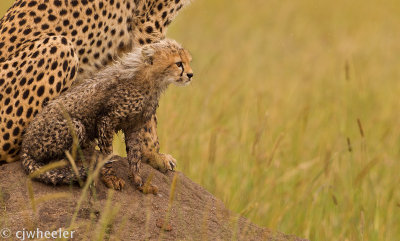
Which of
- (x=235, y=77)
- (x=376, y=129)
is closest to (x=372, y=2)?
(x=235, y=77)

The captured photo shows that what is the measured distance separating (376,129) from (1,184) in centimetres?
418

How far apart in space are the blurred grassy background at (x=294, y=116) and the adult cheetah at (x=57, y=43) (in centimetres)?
79

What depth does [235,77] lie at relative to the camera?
26.3ft

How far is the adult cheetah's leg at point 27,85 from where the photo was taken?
11.5 ft

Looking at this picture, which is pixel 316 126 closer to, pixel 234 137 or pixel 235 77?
pixel 234 137

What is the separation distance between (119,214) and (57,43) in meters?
1.00

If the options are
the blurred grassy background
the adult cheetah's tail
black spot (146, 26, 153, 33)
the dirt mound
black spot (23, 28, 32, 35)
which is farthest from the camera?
the blurred grassy background

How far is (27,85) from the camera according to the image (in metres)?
3.52

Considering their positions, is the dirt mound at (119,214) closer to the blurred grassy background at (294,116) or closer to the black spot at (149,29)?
the blurred grassy background at (294,116)

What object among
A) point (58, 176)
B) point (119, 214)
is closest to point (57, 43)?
point (58, 176)

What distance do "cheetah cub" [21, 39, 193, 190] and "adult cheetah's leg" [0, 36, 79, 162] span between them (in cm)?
11

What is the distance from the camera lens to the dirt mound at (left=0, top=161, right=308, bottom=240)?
298 cm

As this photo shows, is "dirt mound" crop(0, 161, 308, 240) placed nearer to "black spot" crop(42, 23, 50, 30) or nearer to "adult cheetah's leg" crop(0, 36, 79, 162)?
"adult cheetah's leg" crop(0, 36, 79, 162)

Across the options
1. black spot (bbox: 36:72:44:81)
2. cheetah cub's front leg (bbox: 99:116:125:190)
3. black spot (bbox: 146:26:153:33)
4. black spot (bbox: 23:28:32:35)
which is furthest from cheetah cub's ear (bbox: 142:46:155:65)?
black spot (bbox: 146:26:153:33)
